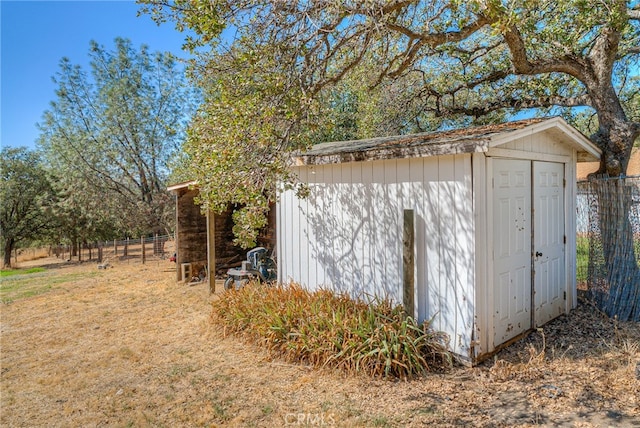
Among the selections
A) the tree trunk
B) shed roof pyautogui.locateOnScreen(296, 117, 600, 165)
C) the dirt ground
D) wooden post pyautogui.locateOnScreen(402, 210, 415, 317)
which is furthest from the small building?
the tree trunk

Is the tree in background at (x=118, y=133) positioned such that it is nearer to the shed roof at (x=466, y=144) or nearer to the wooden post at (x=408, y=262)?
the shed roof at (x=466, y=144)

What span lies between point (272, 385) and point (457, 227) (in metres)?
2.51

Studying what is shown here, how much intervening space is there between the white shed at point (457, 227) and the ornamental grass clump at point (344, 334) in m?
0.26

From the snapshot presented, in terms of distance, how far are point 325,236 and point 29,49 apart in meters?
9.79

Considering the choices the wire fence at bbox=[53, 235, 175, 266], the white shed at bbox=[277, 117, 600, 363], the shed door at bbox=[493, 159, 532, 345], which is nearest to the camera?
the white shed at bbox=[277, 117, 600, 363]

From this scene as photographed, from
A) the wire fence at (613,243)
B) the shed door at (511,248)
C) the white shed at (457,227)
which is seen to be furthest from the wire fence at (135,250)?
the wire fence at (613,243)

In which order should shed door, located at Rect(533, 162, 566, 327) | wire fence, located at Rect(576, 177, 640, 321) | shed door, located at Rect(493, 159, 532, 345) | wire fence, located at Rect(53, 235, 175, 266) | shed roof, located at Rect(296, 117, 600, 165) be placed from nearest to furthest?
1. shed roof, located at Rect(296, 117, 600, 165)
2. shed door, located at Rect(493, 159, 532, 345)
3. shed door, located at Rect(533, 162, 566, 327)
4. wire fence, located at Rect(576, 177, 640, 321)
5. wire fence, located at Rect(53, 235, 175, 266)

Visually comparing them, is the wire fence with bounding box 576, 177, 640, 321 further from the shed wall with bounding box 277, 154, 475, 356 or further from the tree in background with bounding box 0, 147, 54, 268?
the tree in background with bounding box 0, 147, 54, 268

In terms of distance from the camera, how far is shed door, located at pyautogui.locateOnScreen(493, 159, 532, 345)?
13.9 ft

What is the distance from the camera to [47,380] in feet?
13.0

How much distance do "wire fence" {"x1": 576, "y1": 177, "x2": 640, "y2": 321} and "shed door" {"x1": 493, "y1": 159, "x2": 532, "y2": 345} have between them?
1.62m

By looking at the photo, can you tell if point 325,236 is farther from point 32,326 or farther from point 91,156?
point 91,156

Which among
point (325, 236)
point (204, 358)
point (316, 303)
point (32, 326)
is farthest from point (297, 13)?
point (32, 326)

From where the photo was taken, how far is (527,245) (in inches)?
186
